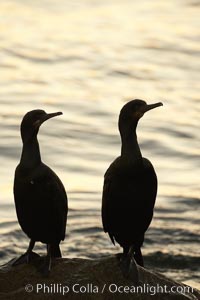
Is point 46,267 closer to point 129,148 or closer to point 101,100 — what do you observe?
point 129,148

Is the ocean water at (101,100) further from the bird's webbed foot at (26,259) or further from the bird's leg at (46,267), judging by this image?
the bird's leg at (46,267)

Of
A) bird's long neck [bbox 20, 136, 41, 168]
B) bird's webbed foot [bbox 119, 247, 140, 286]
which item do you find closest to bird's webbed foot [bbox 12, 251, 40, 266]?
bird's webbed foot [bbox 119, 247, 140, 286]

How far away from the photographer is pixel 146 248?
78.3 ft

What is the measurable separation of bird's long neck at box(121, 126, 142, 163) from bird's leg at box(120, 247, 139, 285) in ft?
3.42

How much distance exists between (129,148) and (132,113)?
36 centimetres

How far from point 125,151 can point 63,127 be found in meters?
13.5

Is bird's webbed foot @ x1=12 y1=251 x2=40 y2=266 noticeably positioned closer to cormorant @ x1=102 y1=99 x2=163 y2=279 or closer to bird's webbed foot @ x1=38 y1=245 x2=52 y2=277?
bird's webbed foot @ x1=38 y1=245 x2=52 y2=277

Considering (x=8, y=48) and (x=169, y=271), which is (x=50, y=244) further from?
(x=8, y=48)

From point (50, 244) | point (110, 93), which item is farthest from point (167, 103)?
point (50, 244)

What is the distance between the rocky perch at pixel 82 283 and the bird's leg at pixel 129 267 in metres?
0.05

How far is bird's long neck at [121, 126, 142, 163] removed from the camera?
1541 centimetres

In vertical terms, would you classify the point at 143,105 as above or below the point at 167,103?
above

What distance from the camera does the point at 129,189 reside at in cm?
1561

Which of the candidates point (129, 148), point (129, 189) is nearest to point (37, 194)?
point (129, 189)
